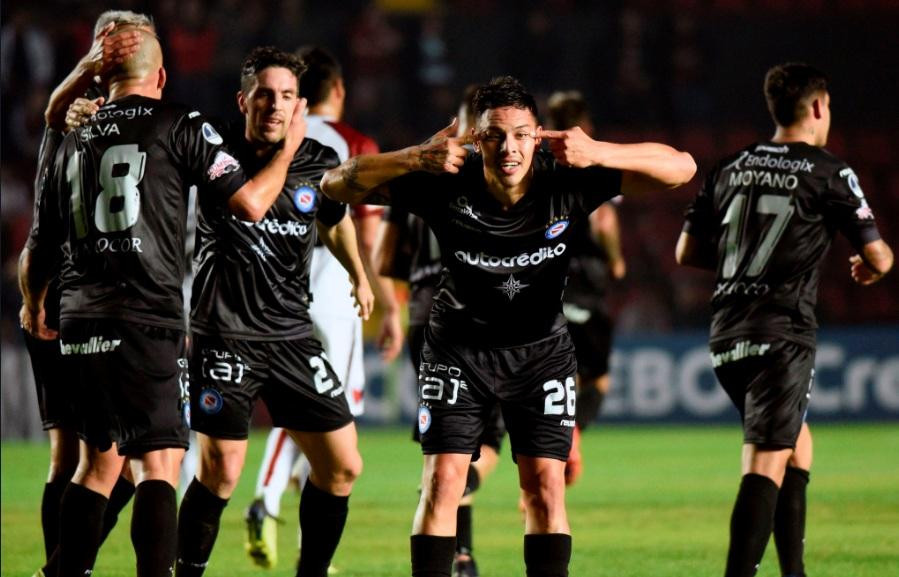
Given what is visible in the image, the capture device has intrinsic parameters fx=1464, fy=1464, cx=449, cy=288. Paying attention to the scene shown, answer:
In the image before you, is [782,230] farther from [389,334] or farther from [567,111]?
[567,111]

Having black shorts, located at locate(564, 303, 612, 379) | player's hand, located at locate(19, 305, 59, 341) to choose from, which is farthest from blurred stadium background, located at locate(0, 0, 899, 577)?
player's hand, located at locate(19, 305, 59, 341)

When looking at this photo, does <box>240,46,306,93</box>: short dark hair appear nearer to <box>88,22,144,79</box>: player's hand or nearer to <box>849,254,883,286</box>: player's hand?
<box>88,22,144,79</box>: player's hand

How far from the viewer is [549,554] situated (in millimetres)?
5270

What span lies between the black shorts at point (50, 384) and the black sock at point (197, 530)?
732mm

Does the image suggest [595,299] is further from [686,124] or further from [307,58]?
[686,124]

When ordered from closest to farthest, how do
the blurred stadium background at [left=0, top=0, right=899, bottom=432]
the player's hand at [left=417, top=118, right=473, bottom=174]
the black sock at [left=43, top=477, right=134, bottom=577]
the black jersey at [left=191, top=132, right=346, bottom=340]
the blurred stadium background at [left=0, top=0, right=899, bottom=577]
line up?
1. the player's hand at [left=417, top=118, right=473, bottom=174]
2. the black jersey at [left=191, top=132, right=346, bottom=340]
3. the black sock at [left=43, top=477, right=134, bottom=577]
4. the blurred stadium background at [left=0, top=0, right=899, bottom=577]
5. the blurred stadium background at [left=0, top=0, right=899, bottom=432]

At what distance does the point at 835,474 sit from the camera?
37.5 feet

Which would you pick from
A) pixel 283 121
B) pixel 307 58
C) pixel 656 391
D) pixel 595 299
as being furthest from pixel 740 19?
pixel 283 121

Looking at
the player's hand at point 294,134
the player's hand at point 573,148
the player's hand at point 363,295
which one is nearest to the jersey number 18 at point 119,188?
the player's hand at point 294,134

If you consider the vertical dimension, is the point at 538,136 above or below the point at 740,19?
below

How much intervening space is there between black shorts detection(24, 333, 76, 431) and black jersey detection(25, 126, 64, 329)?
0.49ft

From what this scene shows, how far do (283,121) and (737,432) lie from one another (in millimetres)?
10593

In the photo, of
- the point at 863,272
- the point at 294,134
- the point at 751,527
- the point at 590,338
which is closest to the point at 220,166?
the point at 294,134

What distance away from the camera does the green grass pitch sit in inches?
289
